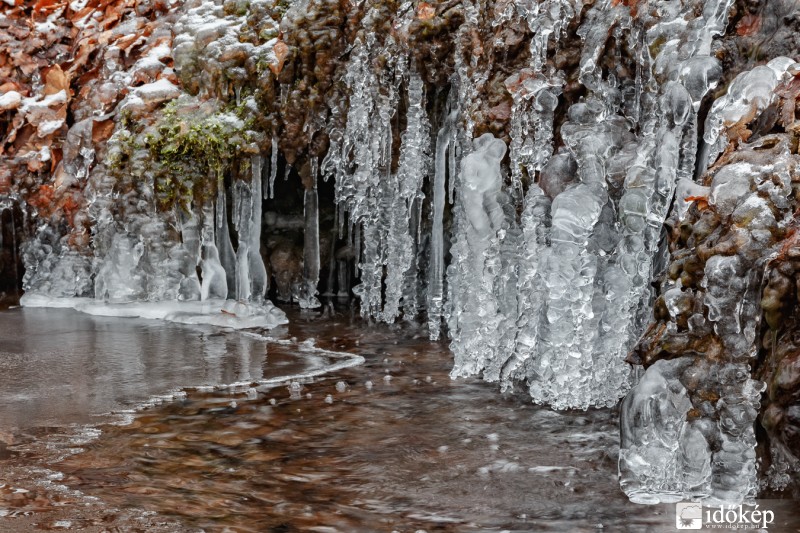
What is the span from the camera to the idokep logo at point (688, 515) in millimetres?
3279

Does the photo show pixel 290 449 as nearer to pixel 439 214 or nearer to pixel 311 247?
pixel 439 214

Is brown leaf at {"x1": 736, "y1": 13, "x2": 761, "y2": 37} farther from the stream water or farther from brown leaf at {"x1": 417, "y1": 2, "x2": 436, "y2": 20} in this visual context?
brown leaf at {"x1": 417, "y1": 2, "x2": 436, "y2": 20}

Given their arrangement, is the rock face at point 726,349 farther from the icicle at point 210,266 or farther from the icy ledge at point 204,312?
the icicle at point 210,266

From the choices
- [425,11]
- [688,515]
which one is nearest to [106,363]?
[425,11]

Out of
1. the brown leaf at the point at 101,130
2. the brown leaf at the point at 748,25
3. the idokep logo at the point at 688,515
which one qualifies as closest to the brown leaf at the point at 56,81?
the brown leaf at the point at 101,130

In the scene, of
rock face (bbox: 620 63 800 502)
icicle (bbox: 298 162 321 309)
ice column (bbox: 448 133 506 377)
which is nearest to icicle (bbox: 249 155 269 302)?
icicle (bbox: 298 162 321 309)

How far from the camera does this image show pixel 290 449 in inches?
171

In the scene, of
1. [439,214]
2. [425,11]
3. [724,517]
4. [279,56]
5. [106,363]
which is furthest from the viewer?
[279,56]

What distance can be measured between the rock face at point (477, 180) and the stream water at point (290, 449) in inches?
15.3

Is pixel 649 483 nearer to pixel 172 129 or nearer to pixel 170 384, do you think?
pixel 170 384

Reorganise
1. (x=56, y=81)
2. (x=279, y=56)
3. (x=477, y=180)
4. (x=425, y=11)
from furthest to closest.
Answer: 1. (x=56, y=81)
2. (x=279, y=56)
3. (x=425, y=11)
4. (x=477, y=180)

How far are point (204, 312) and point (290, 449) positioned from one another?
14.4 ft

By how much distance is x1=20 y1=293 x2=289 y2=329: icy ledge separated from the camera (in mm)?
8281

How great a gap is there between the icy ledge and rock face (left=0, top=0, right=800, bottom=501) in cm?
18
